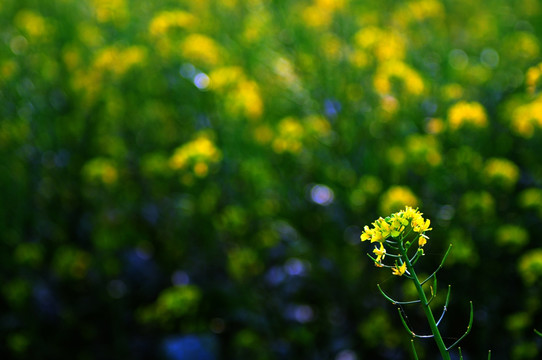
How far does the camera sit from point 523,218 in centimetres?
197

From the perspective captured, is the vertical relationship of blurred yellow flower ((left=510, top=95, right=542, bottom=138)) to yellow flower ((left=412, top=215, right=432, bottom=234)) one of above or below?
above

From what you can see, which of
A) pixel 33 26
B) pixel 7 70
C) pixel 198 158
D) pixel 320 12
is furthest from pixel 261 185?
pixel 33 26

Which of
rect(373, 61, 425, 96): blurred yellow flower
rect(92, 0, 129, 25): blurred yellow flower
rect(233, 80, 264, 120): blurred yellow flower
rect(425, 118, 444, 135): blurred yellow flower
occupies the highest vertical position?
rect(92, 0, 129, 25): blurred yellow flower

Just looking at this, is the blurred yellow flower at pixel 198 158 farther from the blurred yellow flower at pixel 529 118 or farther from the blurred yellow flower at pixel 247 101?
the blurred yellow flower at pixel 529 118

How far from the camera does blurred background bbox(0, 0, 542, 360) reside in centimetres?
193

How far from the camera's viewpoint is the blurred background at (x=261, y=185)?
6.33 ft

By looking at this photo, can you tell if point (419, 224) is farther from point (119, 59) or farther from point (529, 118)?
point (119, 59)

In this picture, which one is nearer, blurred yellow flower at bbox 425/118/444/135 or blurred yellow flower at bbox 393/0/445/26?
blurred yellow flower at bbox 425/118/444/135

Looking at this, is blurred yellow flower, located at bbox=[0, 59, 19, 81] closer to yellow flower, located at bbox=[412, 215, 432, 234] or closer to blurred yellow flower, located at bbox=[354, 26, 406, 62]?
blurred yellow flower, located at bbox=[354, 26, 406, 62]

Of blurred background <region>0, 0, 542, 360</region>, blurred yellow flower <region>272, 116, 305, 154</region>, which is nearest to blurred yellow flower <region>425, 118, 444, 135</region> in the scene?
blurred background <region>0, 0, 542, 360</region>

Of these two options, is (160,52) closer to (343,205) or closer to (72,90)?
(72,90)

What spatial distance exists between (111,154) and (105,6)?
77 centimetres

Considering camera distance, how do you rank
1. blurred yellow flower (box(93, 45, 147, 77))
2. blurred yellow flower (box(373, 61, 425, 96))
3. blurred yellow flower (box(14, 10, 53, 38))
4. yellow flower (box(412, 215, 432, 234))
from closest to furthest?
yellow flower (box(412, 215, 432, 234)), blurred yellow flower (box(373, 61, 425, 96)), blurred yellow flower (box(93, 45, 147, 77)), blurred yellow flower (box(14, 10, 53, 38))

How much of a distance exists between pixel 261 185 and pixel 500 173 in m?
0.83
